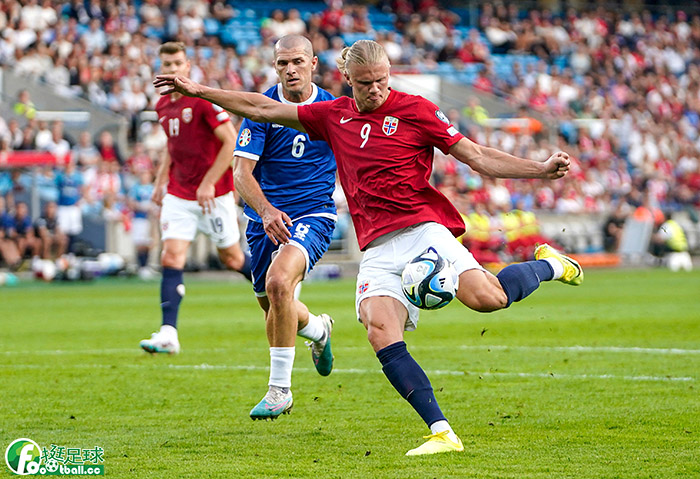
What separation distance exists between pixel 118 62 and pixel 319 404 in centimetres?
2004

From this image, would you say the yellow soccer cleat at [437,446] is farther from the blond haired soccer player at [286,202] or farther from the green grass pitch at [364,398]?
the blond haired soccer player at [286,202]

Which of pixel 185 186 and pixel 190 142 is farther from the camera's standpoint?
pixel 185 186

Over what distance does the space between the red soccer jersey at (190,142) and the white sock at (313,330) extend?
9.62ft

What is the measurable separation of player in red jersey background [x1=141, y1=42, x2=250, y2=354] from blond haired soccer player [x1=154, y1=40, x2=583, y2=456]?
3937mm

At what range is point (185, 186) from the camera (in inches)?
429

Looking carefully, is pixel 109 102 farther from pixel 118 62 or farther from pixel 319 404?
pixel 319 404

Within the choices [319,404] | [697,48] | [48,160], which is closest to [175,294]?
[319,404]

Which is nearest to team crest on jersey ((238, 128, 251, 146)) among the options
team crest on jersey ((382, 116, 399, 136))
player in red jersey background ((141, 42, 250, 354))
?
team crest on jersey ((382, 116, 399, 136))

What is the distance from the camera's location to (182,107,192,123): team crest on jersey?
1061 centimetres

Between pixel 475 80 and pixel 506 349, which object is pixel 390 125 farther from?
pixel 475 80

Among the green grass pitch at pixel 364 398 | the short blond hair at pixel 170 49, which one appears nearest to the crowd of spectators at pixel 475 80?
the green grass pitch at pixel 364 398

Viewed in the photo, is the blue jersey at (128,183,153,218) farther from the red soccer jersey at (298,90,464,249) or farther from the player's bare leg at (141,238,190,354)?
the red soccer jersey at (298,90,464,249)

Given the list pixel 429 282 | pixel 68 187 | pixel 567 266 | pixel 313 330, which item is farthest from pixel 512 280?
pixel 68 187

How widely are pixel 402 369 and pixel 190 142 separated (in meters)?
→ 5.42
